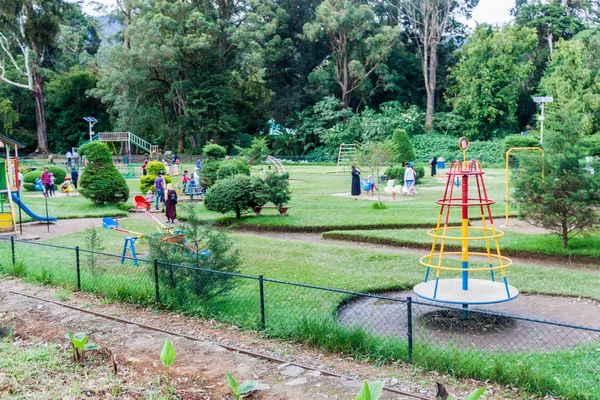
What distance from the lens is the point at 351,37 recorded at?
5609 cm

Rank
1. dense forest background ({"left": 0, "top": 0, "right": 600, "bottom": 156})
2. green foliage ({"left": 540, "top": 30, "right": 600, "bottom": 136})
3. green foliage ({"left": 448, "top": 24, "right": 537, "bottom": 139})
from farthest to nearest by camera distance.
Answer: dense forest background ({"left": 0, "top": 0, "right": 600, "bottom": 156})
green foliage ({"left": 448, "top": 24, "right": 537, "bottom": 139})
green foliage ({"left": 540, "top": 30, "right": 600, "bottom": 136})

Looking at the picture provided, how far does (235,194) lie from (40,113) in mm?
43858

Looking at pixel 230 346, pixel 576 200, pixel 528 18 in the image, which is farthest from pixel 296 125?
pixel 230 346

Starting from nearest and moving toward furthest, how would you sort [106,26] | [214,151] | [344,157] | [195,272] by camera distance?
[195,272] → [214,151] → [344,157] → [106,26]

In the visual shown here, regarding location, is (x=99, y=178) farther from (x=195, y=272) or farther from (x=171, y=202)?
(x=195, y=272)

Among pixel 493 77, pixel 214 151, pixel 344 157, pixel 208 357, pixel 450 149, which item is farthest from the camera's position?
pixel 493 77

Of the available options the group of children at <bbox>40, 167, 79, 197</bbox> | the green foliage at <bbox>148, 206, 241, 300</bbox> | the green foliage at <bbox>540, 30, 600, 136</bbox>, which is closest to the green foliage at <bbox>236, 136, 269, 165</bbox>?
the group of children at <bbox>40, 167, 79, 197</bbox>

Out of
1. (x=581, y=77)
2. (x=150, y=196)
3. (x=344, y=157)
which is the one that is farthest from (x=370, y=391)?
(x=344, y=157)

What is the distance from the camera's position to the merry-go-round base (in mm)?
9482

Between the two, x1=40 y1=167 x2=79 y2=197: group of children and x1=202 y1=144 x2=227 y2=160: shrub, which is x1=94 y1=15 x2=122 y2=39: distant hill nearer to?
x1=40 y1=167 x2=79 y2=197: group of children

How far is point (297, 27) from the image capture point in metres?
62.1

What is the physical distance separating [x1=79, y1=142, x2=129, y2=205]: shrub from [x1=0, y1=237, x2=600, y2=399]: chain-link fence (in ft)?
39.8

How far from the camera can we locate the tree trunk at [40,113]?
56531 millimetres

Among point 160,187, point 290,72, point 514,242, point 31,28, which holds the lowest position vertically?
point 514,242
